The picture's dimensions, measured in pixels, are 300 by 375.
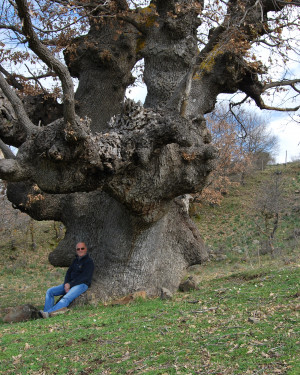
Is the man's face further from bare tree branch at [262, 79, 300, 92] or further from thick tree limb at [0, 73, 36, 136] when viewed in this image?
bare tree branch at [262, 79, 300, 92]

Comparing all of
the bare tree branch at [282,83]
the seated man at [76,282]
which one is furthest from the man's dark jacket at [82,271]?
the bare tree branch at [282,83]

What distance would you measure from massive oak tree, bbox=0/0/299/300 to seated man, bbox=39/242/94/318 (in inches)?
11.5

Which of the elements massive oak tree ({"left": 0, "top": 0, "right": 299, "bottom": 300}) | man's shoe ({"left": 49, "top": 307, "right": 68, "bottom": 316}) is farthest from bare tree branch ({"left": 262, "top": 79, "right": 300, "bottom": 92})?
man's shoe ({"left": 49, "top": 307, "right": 68, "bottom": 316})

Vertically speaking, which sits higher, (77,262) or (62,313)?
(77,262)

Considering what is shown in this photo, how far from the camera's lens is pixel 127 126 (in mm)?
6410

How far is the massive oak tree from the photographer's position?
19.6 ft

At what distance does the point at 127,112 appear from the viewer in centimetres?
648

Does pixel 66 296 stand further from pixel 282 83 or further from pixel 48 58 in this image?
pixel 282 83

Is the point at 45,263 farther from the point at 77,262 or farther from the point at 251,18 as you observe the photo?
the point at 251,18

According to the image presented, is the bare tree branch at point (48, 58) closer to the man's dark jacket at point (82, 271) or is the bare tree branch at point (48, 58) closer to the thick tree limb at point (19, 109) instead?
the thick tree limb at point (19, 109)

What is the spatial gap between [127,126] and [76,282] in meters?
3.04

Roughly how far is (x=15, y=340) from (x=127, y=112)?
390cm

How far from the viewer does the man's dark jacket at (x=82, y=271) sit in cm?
699

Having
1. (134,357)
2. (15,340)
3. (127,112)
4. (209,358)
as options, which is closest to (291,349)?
(209,358)
